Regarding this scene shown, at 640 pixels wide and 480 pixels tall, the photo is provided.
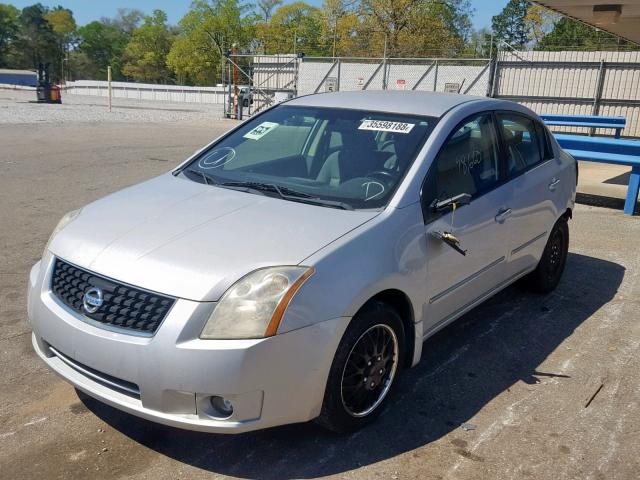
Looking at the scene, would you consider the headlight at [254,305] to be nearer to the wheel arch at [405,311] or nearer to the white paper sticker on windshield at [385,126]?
the wheel arch at [405,311]

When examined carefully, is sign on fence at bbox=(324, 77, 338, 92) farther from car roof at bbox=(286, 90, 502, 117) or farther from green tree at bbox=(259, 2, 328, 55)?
green tree at bbox=(259, 2, 328, 55)

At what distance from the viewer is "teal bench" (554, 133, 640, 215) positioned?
8.41 metres

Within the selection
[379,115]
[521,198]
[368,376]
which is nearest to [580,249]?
[521,198]

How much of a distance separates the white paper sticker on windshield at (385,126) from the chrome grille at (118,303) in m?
1.86

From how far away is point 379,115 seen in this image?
12.8ft

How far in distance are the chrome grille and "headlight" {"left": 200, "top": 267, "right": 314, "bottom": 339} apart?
0.75 feet

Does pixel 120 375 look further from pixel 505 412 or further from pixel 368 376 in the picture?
pixel 505 412

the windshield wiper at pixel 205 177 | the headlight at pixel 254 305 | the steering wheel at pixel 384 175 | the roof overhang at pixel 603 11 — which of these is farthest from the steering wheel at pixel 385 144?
the roof overhang at pixel 603 11

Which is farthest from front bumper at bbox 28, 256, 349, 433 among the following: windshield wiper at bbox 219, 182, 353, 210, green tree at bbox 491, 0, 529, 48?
green tree at bbox 491, 0, 529, 48

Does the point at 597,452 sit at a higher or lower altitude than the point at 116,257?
Answer: lower

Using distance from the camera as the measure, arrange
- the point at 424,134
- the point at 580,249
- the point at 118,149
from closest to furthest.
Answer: the point at 424,134 < the point at 580,249 < the point at 118,149

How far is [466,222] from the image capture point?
3641 millimetres

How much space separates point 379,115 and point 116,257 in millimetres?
1956

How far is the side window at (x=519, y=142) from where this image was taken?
4.37 metres
